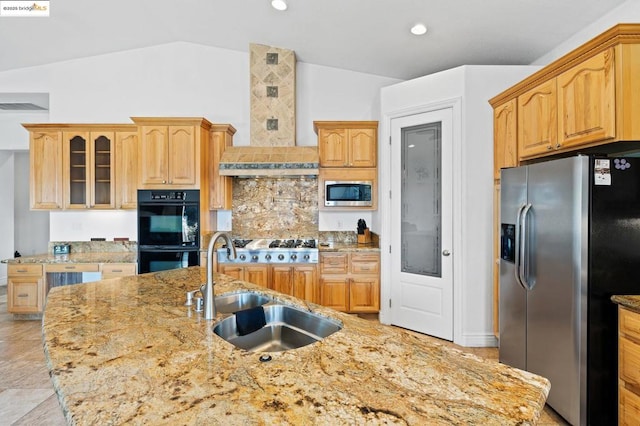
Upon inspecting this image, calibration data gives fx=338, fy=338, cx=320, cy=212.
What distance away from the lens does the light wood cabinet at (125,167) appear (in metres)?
4.47

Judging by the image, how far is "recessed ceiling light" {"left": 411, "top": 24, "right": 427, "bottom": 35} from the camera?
342 centimetres

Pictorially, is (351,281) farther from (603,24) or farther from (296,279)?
(603,24)

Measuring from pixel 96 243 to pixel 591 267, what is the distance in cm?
552

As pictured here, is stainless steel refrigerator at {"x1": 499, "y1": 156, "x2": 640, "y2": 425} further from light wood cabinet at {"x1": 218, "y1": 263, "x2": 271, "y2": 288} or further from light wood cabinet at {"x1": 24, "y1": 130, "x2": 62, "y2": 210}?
light wood cabinet at {"x1": 24, "y1": 130, "x2": 62, "y2": 210}

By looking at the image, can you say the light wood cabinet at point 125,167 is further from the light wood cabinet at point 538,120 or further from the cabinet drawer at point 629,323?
the cabinet drawer at point 629,323

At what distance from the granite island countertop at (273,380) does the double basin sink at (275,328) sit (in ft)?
0.38

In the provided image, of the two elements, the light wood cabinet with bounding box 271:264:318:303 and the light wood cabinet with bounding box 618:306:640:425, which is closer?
the light wood cabinet with bounding box 618:306:640:425

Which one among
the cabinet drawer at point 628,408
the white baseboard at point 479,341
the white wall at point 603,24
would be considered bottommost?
the white baseboard at point 479,341

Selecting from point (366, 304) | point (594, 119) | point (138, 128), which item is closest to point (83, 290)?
point (138, 128)

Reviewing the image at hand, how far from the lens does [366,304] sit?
4.23 metres

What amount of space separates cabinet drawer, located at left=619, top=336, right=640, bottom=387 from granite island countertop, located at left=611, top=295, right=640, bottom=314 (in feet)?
0.61

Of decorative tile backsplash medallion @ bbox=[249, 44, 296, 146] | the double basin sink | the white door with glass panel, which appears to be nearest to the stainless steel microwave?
the white door with glass panel

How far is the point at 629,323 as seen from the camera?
186cm

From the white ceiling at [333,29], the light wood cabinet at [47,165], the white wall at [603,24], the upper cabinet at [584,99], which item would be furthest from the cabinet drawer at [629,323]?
the light wood cabinet at [47,165]
